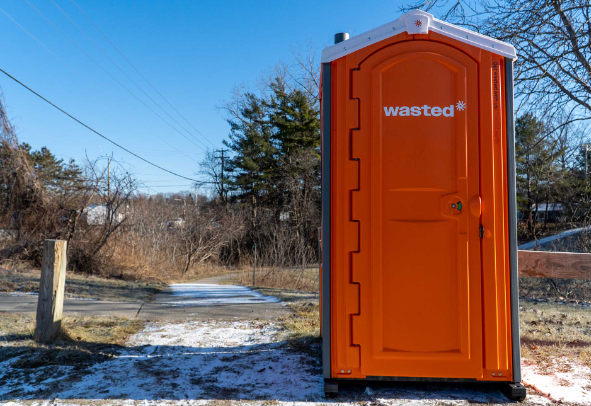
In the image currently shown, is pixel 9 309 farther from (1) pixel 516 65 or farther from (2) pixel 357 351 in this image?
(1) pixel 516 65

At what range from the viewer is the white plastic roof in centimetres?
315

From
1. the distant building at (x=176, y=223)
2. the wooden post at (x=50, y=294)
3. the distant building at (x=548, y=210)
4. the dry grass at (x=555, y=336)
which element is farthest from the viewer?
the distant building at (x=548, y=210)

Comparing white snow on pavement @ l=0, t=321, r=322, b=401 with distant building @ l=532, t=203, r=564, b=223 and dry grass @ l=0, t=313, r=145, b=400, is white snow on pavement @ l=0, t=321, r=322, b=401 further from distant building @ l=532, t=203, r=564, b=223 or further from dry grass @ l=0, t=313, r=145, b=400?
distant building @ l=532, t=203, r=564, b=223

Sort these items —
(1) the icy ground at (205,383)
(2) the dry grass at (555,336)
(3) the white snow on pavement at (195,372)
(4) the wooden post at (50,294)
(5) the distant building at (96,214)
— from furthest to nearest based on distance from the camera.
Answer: (5) the distant building at (96,214), (4) the wooden post at (50,294), (2) the dry grass at (555,336), (3) the white snow on pavement at (195,372), (1) the icy ground at (205,383)

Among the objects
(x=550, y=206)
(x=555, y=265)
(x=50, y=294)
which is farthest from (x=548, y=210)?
(x=50, y=294)

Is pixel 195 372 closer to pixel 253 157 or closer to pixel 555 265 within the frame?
pixel 555 265

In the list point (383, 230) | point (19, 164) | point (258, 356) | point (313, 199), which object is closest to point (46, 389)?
point (258, 356)

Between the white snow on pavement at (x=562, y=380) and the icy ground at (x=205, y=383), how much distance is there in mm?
219

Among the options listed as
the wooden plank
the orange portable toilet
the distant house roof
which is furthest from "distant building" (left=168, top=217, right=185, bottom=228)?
the distant house roof

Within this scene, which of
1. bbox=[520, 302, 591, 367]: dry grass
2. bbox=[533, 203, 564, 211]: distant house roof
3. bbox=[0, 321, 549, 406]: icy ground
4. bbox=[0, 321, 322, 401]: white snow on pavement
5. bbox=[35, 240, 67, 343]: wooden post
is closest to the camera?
bbox=[0, 321, 549, 406]: icy ground

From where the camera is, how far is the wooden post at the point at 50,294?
13.9 ft

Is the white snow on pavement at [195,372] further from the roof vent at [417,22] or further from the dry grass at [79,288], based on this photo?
the dry grass at [79,288]

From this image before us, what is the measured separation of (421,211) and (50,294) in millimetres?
3648

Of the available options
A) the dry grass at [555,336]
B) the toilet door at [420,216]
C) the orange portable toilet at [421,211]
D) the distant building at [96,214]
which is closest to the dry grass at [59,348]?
the orange portable toilet at [421,211]
